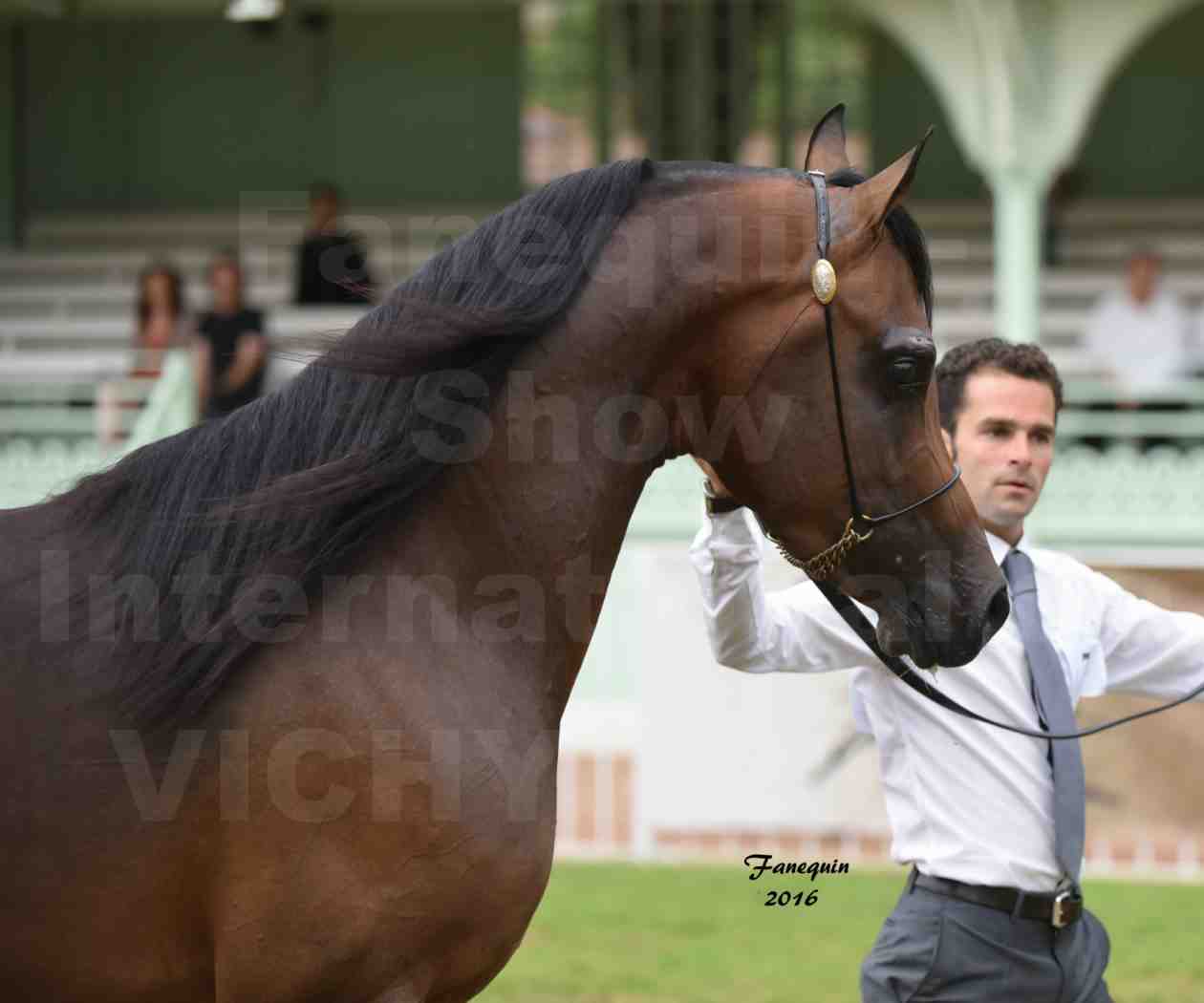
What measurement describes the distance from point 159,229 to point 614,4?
3.53 m

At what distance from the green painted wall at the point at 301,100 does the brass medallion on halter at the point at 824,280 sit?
32.9 ft

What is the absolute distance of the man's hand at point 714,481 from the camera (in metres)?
2.44

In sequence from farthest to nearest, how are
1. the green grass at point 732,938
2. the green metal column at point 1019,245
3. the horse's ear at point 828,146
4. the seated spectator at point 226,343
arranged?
the green metal column at point 1019,245
the seated spectator at point 226,343
the green grass at point 732,938
the horse's ear at point 828,146

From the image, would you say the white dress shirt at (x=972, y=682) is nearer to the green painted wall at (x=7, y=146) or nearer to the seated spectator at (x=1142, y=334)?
the seated spectator at (x=1142, y=334)

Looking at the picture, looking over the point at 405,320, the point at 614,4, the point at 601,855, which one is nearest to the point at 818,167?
the point at 405,320

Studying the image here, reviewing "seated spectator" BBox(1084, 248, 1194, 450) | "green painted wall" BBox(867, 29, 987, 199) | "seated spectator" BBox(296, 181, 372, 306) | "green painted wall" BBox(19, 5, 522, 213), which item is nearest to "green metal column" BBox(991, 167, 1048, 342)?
"seated spectator" BBox(1084, 248, 1194, 450)

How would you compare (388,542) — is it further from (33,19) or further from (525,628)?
(33,19)

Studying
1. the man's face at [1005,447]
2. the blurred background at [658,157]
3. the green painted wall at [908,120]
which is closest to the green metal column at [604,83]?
the blurred background at [658,157]

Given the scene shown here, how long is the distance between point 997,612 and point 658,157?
29.4 ft

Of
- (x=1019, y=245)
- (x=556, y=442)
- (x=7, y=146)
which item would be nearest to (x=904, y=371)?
(x=556, y=442)

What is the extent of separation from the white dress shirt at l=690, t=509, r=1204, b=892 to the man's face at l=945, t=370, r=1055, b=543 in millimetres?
86

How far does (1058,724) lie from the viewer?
109 inches

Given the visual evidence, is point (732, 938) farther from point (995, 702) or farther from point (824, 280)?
point (824, 280)

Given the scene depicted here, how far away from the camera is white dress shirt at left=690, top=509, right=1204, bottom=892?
2764 mm
